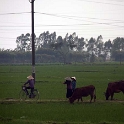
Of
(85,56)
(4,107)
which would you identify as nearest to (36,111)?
(4,107)

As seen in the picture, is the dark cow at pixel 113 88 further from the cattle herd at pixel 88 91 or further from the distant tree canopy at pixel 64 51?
the distant tree canopy at pixel 64 51

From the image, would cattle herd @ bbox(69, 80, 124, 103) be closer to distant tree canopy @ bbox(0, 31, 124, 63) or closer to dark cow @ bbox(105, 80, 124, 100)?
dark cow @ bbox(105, 80, 124, 100)

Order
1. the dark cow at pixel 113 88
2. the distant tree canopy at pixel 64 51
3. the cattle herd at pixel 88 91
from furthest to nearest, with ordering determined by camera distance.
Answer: the distant tree canopy at pixel 64 51 → the dark cow at pixel 113 88 → the cattle herd at pixel 88 91

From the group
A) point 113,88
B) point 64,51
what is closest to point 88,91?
point 113,88

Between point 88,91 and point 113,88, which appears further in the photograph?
point 113,88

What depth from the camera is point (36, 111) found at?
620 inches

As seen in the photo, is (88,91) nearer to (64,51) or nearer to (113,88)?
(113,88)

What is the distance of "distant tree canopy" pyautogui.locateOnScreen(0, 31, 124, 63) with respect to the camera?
106 meters

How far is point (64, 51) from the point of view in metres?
122

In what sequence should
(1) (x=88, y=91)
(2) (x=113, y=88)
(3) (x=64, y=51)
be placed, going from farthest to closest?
(3) (x=64, y=51), (2) (x=113, y=88), (1) (x=88, y=91)

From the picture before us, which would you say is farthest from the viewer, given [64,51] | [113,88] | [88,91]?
[64,51]

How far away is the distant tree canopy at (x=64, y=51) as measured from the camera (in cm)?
10650

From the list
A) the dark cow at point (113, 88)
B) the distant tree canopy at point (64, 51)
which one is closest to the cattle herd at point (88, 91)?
the dark cow at point (113, 88)

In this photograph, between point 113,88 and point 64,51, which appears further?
point 64,51
